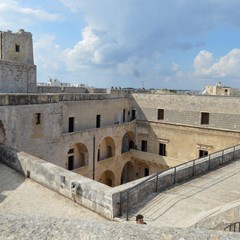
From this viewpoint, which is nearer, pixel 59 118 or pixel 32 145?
pixel 32 145

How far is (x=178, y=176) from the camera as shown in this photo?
10.1 metres

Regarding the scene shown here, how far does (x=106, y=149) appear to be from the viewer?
27891mm

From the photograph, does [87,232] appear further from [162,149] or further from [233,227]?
[162,149]

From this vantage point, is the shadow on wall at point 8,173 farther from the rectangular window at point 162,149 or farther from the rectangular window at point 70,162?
the rectangular window at point 162,149

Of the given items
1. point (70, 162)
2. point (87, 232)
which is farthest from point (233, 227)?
point (70, 162)

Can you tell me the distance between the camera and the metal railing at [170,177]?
25.4ft

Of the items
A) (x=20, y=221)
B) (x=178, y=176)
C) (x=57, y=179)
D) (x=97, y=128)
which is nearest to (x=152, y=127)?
(x=97, y=128)

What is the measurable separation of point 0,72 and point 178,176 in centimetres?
1674

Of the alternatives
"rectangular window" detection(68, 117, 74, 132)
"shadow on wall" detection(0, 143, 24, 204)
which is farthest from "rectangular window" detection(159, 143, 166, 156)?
"shadow on wall" detection(0, 143, 24, 204)

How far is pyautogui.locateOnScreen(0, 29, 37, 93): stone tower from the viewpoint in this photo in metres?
22.2

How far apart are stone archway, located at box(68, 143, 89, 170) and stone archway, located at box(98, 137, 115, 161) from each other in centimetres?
267

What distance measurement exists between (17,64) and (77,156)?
8.71 meters

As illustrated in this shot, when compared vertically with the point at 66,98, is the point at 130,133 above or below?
below

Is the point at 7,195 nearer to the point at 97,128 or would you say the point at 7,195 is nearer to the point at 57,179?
the point at 57,179
